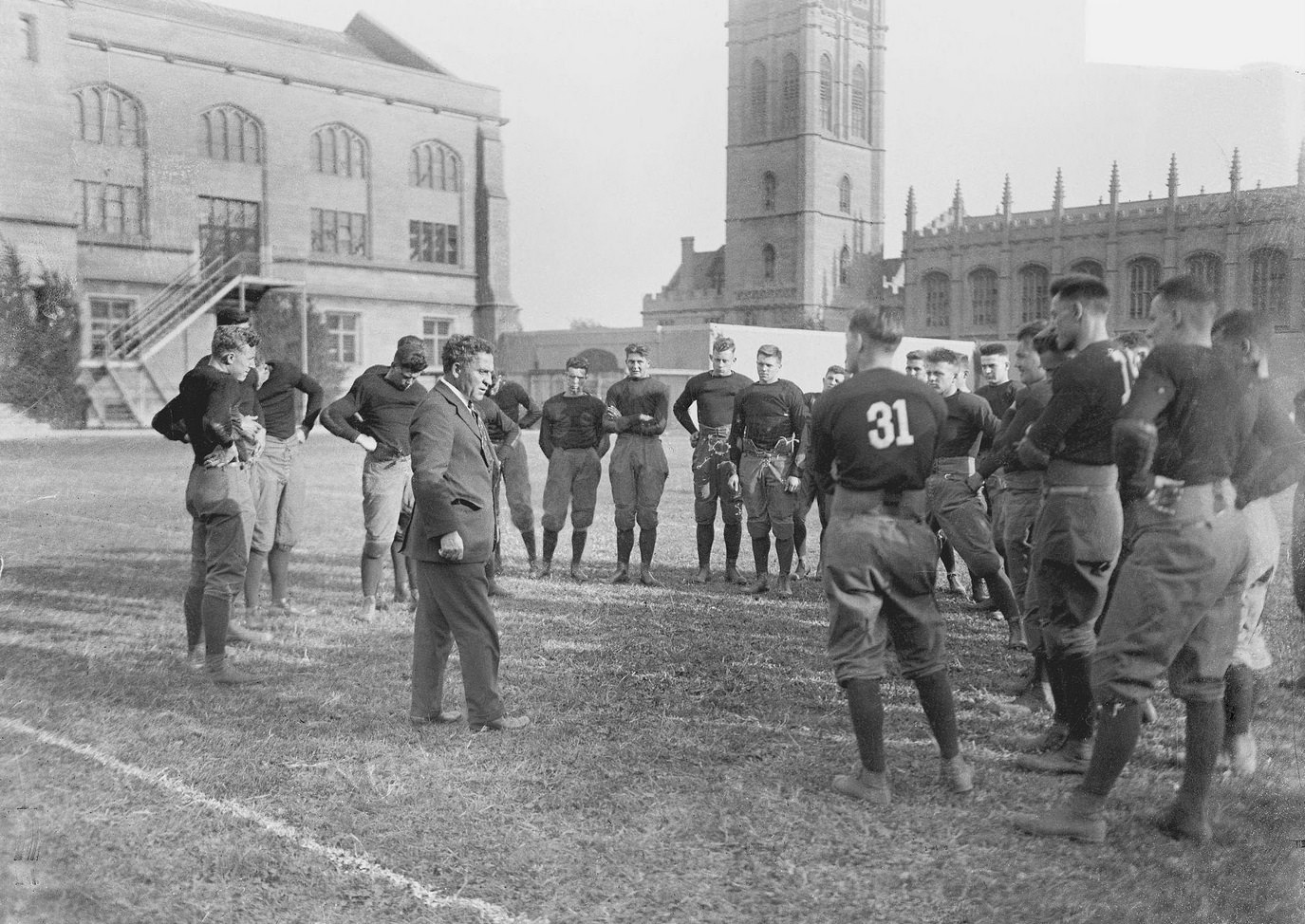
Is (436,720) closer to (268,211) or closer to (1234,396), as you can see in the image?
(268,211)

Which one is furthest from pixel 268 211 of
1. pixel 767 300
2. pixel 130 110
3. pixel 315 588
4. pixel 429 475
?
pixel 767 300

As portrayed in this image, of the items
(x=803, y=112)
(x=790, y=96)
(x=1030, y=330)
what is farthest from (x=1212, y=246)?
(x=803, y=112)

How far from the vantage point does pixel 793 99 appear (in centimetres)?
740

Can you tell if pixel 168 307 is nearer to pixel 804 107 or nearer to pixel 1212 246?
pixel 1212 246

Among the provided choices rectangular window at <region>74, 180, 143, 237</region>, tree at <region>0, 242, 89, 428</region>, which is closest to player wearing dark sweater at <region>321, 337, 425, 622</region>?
rectangular window at <region>74, 180, 143, 237</region>

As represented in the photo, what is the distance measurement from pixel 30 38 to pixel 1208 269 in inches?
177

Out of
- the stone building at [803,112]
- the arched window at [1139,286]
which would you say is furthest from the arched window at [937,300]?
the stone building at [803,112]

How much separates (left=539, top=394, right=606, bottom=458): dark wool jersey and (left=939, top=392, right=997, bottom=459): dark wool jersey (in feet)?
12.6

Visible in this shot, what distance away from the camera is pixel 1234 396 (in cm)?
387

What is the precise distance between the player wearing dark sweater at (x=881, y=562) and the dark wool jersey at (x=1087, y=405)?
0.52 m

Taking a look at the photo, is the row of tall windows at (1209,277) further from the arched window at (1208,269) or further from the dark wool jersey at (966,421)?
the dark wool jersey at (966,421)

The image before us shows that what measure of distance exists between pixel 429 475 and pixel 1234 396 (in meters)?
3.58

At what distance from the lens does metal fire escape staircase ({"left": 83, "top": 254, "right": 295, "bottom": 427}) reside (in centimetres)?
391

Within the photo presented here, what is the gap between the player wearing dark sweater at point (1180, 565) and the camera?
3.82 metres
